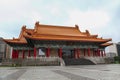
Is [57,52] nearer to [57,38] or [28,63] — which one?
[57,38]

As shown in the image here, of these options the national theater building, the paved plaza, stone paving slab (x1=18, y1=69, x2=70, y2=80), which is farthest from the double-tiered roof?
stone paving slab (x1=18, y1=69, x2=70, y2=80)

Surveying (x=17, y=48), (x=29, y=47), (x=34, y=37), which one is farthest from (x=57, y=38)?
(x=17, y=48)

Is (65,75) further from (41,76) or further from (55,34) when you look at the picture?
(55,34)

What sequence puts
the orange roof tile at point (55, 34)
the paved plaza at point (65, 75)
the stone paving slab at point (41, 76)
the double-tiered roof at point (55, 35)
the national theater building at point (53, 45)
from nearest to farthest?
the paved plaza at point (65, 75)
the stone paving slab at point (41, 76)
the national theater building at point (53, 45)
the double-tiered roof at point (55, 35)
the orange roof tile at point (55, 34)

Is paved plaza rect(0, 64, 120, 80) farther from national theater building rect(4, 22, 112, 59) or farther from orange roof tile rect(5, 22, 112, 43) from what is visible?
orange roof tile rect(5, 22, 112, 43)

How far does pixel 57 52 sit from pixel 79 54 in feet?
19.8

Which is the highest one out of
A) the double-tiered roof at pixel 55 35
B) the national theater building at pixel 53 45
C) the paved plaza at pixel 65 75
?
the double-tiered roof at pixel 55 35

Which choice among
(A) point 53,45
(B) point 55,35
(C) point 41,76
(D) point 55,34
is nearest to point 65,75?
(C) point 41,76

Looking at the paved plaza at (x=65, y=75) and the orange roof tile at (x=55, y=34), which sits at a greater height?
the orange roof tile at (x=55, y=34)

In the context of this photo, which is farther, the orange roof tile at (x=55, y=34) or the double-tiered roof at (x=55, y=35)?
the orange roof tile at (x=55, y=34)

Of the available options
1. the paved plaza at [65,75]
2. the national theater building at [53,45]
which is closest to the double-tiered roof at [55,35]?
the national theater building at [53,45]

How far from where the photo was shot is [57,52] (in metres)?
35.5

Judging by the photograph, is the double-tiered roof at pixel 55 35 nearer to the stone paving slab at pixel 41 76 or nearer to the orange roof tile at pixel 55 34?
the orange roof tile at pixel 55 34

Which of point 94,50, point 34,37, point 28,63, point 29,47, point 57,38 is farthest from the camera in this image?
point 94,50
